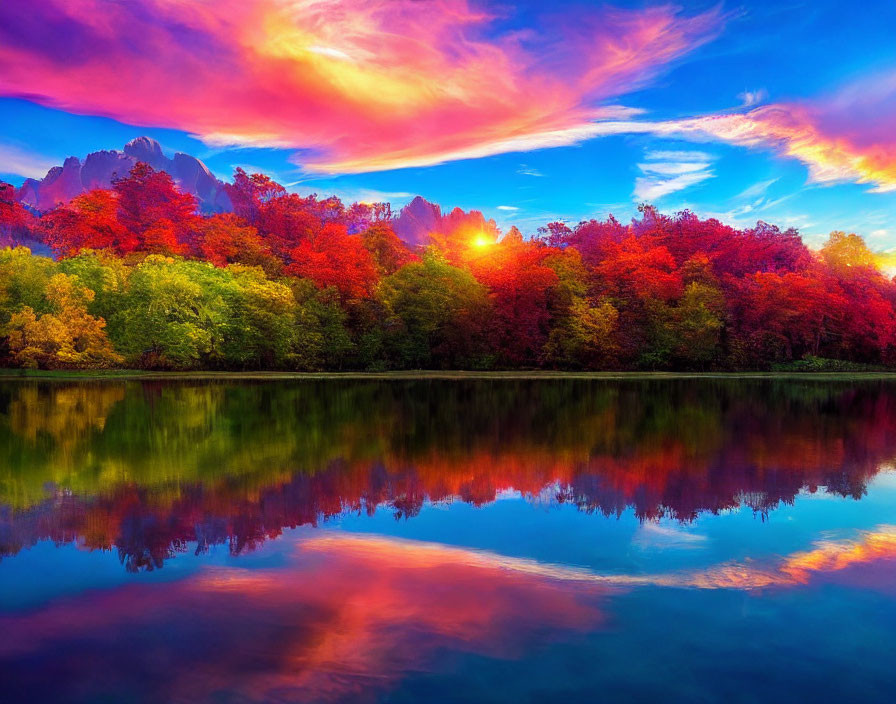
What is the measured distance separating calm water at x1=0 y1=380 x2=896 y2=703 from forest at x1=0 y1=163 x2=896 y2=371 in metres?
29.1

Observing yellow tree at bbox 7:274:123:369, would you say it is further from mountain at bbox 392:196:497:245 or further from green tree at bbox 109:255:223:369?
mountain at bbox 392:196:497:245

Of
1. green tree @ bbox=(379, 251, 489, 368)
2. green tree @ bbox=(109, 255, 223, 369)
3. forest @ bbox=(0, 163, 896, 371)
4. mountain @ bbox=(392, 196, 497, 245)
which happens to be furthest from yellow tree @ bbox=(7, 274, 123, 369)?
mountain @ bbox=(392, 196, 497, 245)

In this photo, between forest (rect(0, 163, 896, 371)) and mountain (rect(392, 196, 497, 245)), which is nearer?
forest (rect(0, 163, 896, 371))

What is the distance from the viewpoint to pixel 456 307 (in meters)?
48.3

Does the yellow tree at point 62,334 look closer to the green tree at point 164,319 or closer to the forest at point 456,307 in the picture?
the forest at point 456,307

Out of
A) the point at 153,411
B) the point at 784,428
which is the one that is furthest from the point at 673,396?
the point at 153,411

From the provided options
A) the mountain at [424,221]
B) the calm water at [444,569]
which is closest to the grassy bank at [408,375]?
the calm water at [444,569]

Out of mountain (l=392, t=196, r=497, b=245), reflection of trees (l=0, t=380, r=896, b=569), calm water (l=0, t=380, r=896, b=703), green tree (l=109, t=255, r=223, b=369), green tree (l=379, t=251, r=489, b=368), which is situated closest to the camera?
calm water (l=0, t=380, r=896, b=703)

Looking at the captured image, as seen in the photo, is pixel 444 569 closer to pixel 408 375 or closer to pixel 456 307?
pixel 408 375

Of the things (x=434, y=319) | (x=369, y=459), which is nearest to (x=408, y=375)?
(x=434, y=319)

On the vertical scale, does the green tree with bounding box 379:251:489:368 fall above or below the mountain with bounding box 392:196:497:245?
below

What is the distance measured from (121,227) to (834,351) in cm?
6399

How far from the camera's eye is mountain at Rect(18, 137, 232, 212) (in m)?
109

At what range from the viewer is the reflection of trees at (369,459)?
30.0 ft
